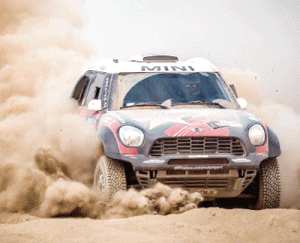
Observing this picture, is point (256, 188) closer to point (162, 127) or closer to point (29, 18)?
point (162, 127)

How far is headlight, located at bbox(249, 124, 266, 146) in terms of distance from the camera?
6.96 metres

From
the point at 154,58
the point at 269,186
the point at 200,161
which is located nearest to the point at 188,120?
the point at 200,161

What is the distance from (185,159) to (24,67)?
10357 mm

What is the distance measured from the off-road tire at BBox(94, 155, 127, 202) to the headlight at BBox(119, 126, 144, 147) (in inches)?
11.3

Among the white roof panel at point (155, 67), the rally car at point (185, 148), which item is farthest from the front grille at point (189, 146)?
the white roof panel at point (155, 67)

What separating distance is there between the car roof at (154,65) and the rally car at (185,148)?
0.57 m

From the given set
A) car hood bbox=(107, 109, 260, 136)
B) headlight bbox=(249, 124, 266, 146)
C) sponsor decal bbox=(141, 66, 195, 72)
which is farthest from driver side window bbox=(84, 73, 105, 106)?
headlight bbox=(249, 124, 266, 146)

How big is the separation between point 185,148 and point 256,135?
32.8 inches

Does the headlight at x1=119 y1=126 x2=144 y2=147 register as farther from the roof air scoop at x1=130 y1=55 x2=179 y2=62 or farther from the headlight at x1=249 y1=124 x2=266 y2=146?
the roof air scoop at x1=130 y1=55 x2=179 y2=62

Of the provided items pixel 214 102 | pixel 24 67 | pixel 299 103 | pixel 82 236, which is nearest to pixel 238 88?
pixel 299 103

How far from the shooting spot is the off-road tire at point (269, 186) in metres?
7.11

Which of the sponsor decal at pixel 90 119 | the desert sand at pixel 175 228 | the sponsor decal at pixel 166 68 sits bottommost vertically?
the desert sand at pixel 175 228

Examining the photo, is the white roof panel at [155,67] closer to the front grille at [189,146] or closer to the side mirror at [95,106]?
the side mirror at [95,106]

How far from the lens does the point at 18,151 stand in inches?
353
